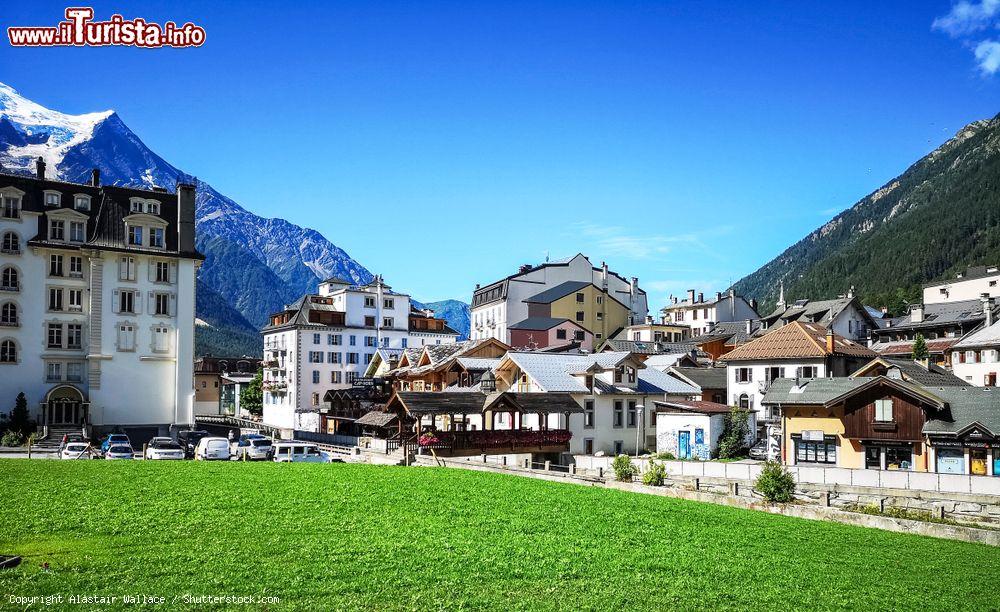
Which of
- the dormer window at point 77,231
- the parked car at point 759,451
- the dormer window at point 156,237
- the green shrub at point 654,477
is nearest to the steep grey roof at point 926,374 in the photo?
the parked car at point 759,451

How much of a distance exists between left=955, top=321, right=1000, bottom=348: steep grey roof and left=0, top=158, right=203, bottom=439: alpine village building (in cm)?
6987

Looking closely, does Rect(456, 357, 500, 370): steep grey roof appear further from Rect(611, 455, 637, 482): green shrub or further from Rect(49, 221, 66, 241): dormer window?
Rect(49, 221, 66, 241): dormer window

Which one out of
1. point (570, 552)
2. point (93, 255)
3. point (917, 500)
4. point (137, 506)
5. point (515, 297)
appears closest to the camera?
point (570, 552)

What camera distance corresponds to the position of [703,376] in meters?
72.2

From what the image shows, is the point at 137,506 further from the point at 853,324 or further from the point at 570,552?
the point at 853,324

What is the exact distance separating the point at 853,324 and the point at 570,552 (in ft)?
287

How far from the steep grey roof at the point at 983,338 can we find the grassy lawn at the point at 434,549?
2091 inches

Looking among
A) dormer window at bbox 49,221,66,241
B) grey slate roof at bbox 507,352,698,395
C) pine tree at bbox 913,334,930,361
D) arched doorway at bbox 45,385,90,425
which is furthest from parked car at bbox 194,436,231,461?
pine tree at bbox 913,334,930,361

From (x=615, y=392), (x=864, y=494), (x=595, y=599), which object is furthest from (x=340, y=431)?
(x=595, y=599)

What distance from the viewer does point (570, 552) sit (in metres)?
21.6

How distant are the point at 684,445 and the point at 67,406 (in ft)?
158

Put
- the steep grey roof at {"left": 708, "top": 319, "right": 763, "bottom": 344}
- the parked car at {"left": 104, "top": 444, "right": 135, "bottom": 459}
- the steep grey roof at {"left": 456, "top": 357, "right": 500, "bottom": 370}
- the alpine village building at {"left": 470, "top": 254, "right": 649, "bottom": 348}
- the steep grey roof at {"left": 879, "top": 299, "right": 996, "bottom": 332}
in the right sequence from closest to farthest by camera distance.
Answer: the parked car at {"left": 104, "top": 444, "right": 135, "bottom": 459} < the steep grey roof at {"left": 456, "top": 357, "right": 500, "bottom": 370} < the steep grey roof at {"left": 879, "top": 299, "right": 996, "bottom": 332} < the steep grey roof at {"left": 708, "top": 319, "right": 763, "bottom": 344} < the alpine village building at {"left": 470, "top": 254, "right": 649, "bottom": 348}

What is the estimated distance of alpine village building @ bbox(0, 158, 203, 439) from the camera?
6353 centimetres

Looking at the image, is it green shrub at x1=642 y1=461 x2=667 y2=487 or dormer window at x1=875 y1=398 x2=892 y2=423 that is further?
dormer window at x1=875 y1=398 x2=892 y2=423
